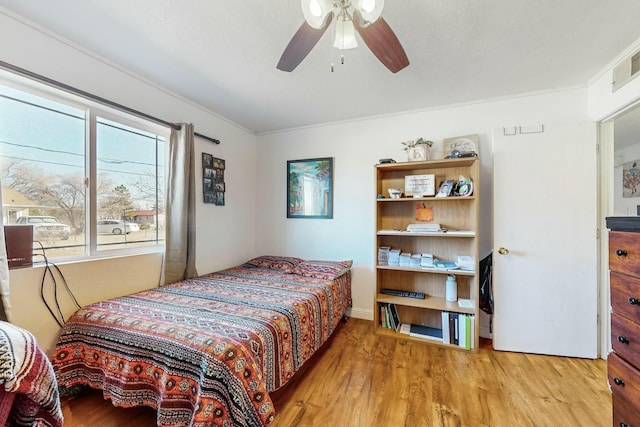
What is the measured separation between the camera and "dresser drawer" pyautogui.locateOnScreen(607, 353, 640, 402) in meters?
0.96

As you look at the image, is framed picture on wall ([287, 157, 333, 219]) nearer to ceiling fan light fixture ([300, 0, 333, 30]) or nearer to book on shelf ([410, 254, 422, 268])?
book on shelf ([410, 254, 422, 268])

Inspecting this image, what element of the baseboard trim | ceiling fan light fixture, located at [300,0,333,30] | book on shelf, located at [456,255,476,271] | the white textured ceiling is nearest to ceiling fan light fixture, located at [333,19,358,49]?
ceiling fan light fixture, located at [300,0,333,30]

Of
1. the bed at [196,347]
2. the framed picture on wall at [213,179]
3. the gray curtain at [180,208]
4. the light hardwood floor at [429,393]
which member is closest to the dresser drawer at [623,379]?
the light hardwood floor at [429,393]

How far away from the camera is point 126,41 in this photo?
1630 millimetres

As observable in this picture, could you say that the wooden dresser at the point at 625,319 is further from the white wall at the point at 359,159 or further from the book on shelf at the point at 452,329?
the white wall at the point at 359,159

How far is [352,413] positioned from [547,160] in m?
2.47

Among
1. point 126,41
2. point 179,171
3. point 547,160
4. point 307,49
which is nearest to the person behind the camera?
point 307,49

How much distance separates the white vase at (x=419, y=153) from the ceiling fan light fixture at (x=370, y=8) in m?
1.54

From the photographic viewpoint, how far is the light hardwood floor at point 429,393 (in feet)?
4.70

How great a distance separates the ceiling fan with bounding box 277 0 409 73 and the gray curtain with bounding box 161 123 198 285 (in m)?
1.44

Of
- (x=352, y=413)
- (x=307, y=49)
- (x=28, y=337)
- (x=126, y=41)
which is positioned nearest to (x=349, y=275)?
(x=352, y=413)

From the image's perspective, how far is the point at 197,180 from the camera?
2607 mm

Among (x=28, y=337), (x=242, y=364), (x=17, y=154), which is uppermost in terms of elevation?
(x=17, y=154)

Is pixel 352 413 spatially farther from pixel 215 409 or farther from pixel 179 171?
pixel 179 171
